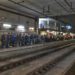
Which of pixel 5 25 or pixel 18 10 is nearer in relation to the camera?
pixel 5 25

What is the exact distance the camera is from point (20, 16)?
17.0 m

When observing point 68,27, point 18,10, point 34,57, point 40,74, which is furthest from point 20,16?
point 68,27

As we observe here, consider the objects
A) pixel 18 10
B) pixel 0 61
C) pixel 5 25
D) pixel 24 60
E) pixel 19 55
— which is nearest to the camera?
pixel 0 61

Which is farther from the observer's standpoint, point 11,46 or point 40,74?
point 11,46

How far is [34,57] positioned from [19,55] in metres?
1.01

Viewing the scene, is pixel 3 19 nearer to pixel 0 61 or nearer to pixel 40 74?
pixel 0 61

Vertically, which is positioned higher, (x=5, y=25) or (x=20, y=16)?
(x=20, y=16)

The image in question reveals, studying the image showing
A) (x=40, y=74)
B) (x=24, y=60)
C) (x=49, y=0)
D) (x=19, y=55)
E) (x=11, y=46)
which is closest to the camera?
(x=40, y=74)

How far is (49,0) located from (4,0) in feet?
12.3

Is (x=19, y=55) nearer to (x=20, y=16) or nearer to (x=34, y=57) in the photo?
(x=34, y=57)

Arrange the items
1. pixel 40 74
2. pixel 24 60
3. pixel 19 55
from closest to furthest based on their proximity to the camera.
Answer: pixel 40 74, pixel 24 60, pixel 19 55

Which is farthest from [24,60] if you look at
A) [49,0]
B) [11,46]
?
[49,0]

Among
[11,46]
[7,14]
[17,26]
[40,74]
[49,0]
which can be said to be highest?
[49,0]

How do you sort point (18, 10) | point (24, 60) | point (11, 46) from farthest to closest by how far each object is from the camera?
1. point (18, 10)
2. point (11, 46)
3. point (24, 60)
